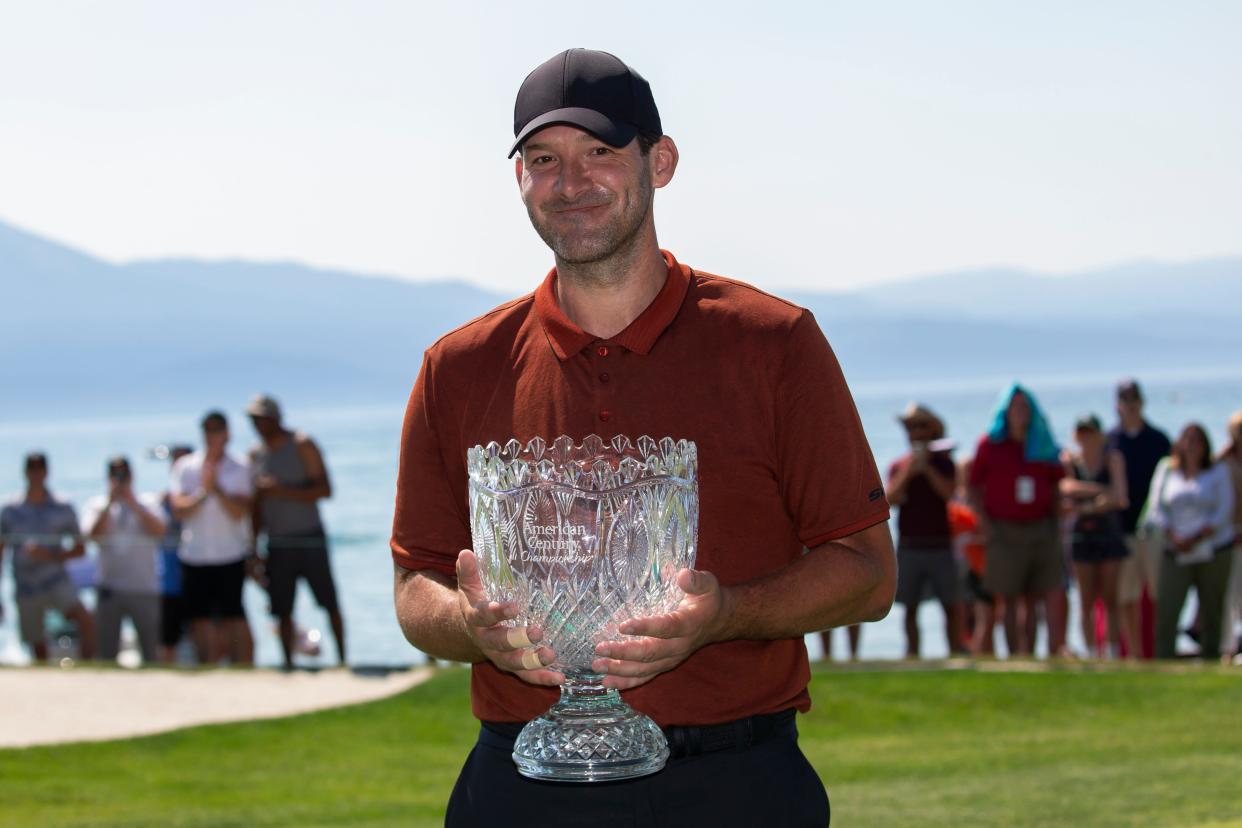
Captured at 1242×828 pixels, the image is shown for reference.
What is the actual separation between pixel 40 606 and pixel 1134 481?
7.73m

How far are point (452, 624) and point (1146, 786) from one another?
6375 mm

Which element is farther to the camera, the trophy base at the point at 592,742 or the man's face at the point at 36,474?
the man's face at the point at 36,474

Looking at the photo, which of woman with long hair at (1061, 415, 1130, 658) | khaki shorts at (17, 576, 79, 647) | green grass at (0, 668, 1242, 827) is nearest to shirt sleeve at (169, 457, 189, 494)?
khaki shorts at (17, 576, 79, 647)

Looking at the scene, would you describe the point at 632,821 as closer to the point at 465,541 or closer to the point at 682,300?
the point at 465,541

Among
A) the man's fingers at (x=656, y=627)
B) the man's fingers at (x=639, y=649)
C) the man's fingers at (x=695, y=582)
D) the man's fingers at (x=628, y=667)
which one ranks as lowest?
the man's fingers at (x=628, y=667)

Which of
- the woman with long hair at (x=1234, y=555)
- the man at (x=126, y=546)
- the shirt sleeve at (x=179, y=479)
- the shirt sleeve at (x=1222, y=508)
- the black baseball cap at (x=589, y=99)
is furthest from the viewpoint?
the man at (x=126, y=546)

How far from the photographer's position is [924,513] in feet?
35.8

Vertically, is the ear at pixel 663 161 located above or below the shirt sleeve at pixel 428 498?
above

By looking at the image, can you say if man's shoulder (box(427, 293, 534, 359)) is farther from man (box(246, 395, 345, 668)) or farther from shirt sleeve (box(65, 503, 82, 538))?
shirt sleeve (box(65, 503, 82, 538))

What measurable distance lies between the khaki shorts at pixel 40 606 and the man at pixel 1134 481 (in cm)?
737

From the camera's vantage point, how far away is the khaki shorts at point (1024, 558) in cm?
1073

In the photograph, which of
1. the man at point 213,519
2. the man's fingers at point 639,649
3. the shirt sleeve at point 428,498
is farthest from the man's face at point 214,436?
the man's fingers at point 639,649

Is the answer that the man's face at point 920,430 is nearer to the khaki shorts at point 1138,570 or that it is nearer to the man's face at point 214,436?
the khaki shorts at point 1138,570

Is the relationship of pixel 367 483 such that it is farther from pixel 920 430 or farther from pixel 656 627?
pixel 656 627
